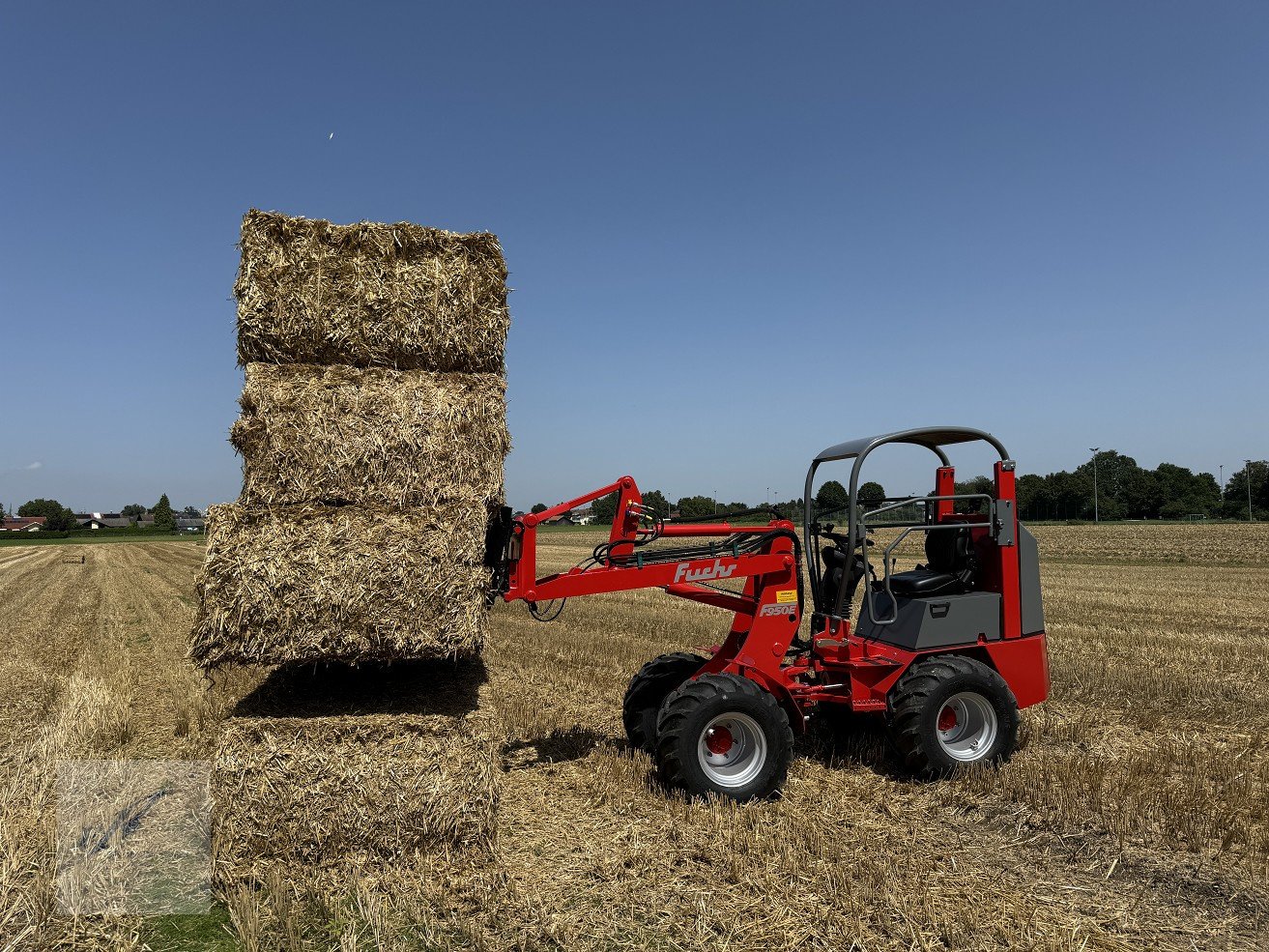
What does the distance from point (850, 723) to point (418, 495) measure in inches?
158

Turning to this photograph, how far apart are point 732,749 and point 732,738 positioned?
7cm

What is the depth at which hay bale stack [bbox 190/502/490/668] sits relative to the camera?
15.1ft

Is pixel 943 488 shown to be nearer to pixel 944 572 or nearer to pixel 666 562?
pixel 944 572

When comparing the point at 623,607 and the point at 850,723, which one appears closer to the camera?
the point at 850,723

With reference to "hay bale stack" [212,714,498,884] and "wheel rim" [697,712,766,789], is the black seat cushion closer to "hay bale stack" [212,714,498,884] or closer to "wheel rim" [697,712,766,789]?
"wheel rim" [697,712,766,789]

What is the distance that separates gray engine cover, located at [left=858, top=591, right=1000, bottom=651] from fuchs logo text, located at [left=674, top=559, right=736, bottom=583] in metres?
1.34

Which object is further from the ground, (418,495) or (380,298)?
(380,298)

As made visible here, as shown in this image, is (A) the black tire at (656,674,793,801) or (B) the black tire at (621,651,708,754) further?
(B) the black tire at (621,651,708,754)

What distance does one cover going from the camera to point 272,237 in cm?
548

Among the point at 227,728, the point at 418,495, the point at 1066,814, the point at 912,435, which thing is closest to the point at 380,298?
the point at 418,495

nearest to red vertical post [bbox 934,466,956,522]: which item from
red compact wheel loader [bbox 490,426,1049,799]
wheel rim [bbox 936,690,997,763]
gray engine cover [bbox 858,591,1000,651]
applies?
red compact wheel loader [bbox 490,426,1049,799]

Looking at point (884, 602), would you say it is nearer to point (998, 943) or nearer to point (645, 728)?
point (645, 728)

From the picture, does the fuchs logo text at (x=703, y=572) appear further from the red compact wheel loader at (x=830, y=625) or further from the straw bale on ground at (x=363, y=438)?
the straw bale on ground at (x=363, y=438)

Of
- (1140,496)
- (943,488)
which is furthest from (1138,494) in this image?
(943,488)
